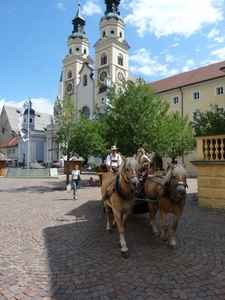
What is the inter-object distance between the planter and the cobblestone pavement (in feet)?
5.95

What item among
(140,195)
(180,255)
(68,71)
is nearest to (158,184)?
(140,195)

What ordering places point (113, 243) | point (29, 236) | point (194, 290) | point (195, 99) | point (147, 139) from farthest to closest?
point (195, 99) → point (147, 139) → point (29, 236) → point (113, 243) → point (194, 290)

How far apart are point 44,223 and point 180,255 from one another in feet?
14.5

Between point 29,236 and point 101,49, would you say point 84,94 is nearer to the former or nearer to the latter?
point 101,49

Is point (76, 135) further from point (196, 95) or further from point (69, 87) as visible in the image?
point (69, 87)

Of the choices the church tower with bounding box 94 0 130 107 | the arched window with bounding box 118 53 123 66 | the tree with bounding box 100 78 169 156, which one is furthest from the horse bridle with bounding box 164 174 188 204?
the arched window with bounding box 118 53 123 66

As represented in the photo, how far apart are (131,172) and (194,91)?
3879 cm

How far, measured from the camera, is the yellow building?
122 ft

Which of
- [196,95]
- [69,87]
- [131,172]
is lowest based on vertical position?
[131,172]

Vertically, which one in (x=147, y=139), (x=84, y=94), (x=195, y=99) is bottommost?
(x=147, y=139)

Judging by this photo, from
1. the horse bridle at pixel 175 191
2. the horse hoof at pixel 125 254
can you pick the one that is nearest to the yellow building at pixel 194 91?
the horse bridle at pixel 175 191

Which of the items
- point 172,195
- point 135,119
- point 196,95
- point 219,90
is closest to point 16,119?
point 196,95

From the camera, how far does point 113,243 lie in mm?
5730

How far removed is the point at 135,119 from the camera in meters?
17.3
